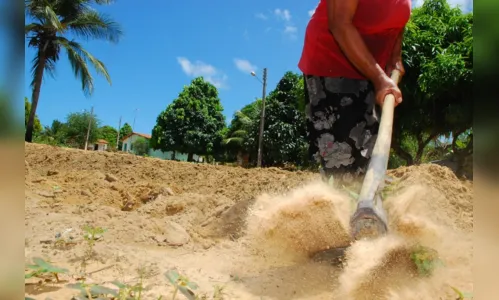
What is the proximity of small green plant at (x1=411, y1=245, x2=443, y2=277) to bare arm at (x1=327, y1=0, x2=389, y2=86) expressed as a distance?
90cm

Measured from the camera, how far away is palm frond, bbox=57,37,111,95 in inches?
674

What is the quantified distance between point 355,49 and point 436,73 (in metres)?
8.32

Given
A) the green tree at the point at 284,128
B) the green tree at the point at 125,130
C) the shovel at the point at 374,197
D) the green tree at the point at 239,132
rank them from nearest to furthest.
Answer: the shovel at the point at 374,197, the green tree at the point at 284,128, the green tree at the point at 239,132, the green tree at the point at 125,130

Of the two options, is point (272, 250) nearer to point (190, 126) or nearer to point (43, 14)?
point (43, 14)

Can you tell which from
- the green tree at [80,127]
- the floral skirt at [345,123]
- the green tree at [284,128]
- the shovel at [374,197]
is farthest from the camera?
the green tree at [80,127]

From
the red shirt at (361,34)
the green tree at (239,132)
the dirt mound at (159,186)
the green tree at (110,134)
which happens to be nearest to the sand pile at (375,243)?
the red shirt at (361,34)

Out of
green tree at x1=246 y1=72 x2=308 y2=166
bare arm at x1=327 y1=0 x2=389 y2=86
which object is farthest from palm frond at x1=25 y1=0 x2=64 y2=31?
bare arm at x1=327 y1=0 x2=389 y2=86

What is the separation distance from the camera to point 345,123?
2307 millimetres

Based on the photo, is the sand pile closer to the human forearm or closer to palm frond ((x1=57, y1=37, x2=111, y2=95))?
the human forearm

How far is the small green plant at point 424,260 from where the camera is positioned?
1.37 m

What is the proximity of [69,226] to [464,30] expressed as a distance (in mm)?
10621

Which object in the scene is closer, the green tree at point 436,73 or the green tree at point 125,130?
the green tree at point 436,73

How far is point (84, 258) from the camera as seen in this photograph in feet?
5.88

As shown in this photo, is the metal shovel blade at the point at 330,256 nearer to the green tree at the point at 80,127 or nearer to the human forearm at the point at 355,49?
the human forearm at the point at 355,49
